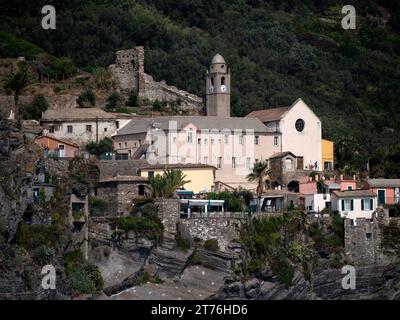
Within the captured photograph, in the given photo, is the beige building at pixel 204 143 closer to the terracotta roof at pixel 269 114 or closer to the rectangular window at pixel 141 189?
the terracotta roof at pixel 269 114

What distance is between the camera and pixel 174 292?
3095 inches

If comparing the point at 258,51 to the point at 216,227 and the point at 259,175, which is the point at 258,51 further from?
the point at 216,227

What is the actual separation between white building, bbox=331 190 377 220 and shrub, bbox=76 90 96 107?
68.8 feet

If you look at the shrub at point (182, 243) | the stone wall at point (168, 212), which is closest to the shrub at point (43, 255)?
the stone wall at point (168, 212)

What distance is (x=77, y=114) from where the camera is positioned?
95188mm

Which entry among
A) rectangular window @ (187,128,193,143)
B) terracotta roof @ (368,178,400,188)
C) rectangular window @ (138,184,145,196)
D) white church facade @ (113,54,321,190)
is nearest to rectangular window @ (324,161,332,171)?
white church facade @ (113,54,321,190)

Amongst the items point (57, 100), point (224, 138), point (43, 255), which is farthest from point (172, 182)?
point (57, 100)

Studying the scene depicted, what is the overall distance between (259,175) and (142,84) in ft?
61.2

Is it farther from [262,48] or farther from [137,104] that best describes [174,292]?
[262,48]

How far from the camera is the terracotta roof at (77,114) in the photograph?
3720 inches

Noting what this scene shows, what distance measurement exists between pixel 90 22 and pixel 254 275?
143 ft

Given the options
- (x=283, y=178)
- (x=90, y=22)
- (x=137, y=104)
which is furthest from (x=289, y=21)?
(x=283, y=178)

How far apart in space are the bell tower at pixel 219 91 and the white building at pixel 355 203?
41.7 ft
